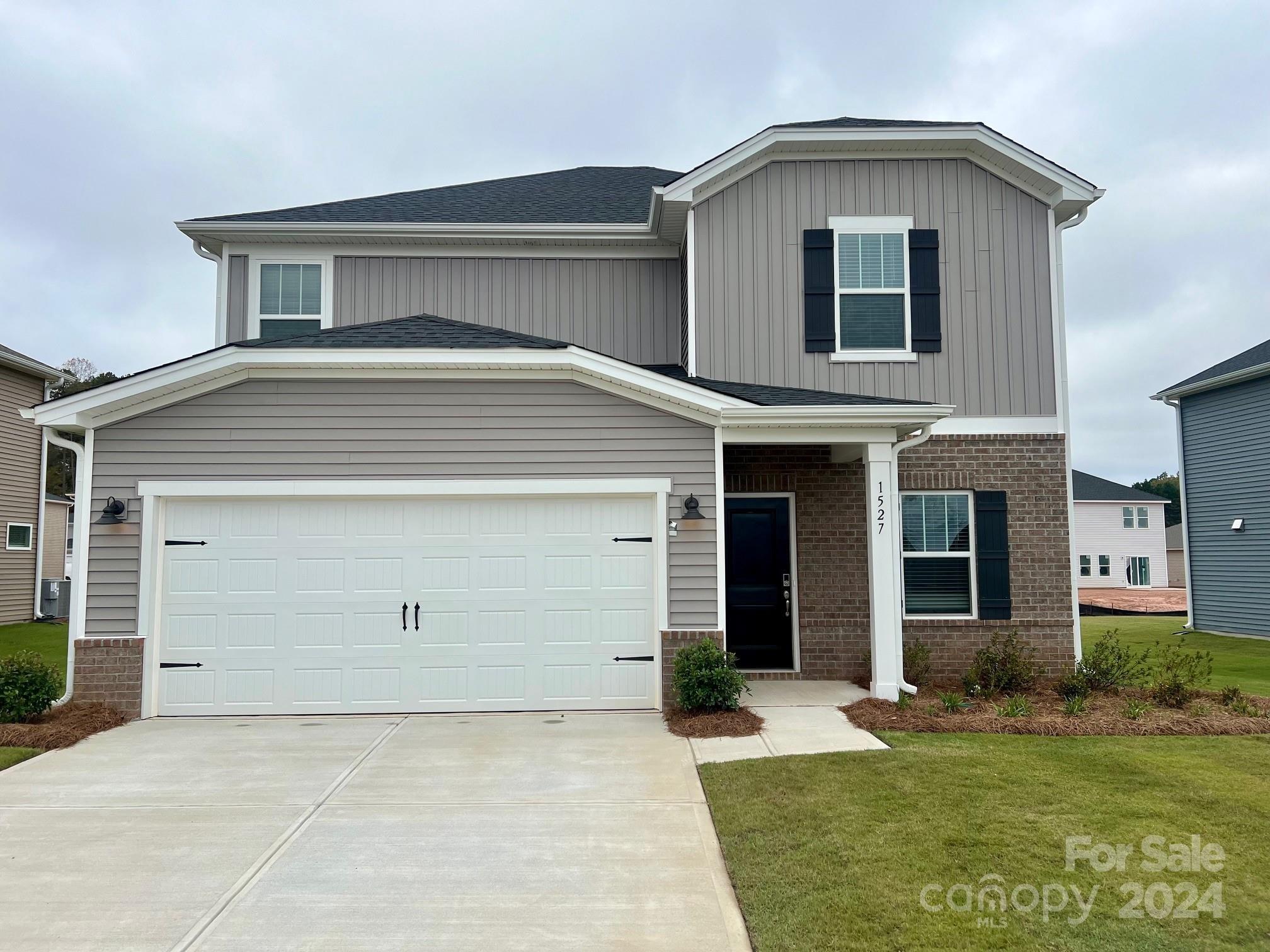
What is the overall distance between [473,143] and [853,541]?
28.1 meters

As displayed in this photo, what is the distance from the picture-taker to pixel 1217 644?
1544 cm

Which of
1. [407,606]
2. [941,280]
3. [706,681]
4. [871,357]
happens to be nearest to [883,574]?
[706,681]

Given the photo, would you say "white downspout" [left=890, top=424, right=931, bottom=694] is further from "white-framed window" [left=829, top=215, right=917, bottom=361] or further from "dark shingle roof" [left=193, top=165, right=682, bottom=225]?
"dark shingle roof" [left=193, top=165, right=682, bottom=225]

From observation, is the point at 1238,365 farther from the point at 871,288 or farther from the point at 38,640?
the point at 38,640

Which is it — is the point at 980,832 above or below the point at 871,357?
below

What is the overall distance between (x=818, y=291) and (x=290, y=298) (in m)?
7.04

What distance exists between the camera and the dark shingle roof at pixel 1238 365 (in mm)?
16312

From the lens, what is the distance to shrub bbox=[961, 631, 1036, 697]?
9273mm

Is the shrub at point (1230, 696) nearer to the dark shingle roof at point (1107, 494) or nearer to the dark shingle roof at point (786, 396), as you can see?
the dark shingle roof at point (786, 396)

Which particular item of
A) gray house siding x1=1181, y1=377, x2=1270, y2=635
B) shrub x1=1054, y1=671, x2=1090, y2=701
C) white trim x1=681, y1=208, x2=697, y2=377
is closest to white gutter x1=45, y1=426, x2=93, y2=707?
white trim x1=681, y1=208, x2=697, y2=377

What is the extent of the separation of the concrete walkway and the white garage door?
1.39 m

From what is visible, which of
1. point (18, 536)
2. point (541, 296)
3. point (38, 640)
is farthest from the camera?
point (18, 536)

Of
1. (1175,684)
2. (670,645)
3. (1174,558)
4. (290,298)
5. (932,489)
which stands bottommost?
(1175,684)

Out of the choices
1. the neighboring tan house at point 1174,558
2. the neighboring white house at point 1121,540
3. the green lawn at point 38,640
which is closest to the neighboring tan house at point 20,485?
the green lawn at point 38,640
